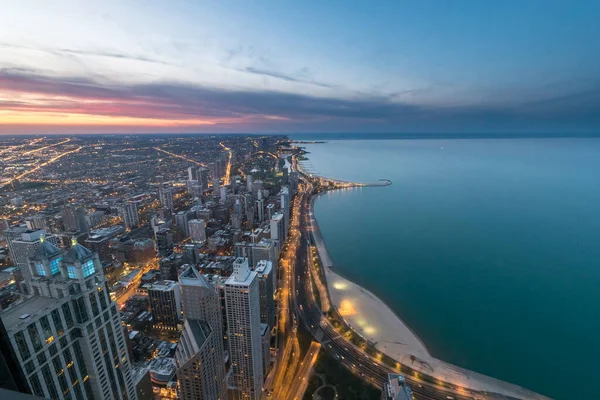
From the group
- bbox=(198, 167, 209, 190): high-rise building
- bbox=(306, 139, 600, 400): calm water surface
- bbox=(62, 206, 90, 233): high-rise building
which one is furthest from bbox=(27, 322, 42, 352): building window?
bbox=(198, 167, 209, 190): high-rise building

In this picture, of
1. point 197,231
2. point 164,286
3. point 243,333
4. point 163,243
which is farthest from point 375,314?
point 163,243

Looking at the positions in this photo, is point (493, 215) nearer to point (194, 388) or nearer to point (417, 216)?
point (417, 216)

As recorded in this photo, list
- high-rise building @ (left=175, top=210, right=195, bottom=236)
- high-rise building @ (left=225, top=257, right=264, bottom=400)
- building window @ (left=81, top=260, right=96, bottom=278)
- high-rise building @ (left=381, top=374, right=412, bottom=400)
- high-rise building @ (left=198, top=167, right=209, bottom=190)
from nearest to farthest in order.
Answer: building window @ (left=81, top=260, right=96, bottom=278) → high-rise building @ (left=381, top=374, right=412, bottom=400) → high-rise building @ (left=225, top=257, right=264, bottom=400) → high-rise building @ (left=175, top=210, right=195, bottom=236) → high-rise building @ (left=198, top=167, right=209, bottom=190)

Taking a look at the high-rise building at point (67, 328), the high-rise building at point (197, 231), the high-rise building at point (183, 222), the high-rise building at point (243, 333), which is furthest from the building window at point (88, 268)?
the high-rise building at point (183, 222)

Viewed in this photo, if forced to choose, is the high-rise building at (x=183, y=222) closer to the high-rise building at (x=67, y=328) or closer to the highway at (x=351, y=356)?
the highway at (x=351, y=356)

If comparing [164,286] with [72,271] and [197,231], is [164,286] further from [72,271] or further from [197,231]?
[72,271]

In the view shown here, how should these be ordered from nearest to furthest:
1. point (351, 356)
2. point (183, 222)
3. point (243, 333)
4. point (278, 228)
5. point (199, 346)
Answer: point (199, 346) < point (243, 333) < point (351, 356) < point (278, 228) < point (183, 222)

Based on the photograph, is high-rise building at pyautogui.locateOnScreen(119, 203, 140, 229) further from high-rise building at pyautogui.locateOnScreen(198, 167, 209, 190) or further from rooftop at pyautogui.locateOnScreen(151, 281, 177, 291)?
rooftop at pyautogui.locateOnScreen(151, 281, 177, 291)
